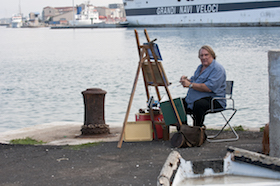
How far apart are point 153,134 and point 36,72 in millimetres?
19487

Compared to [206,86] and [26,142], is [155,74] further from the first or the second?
[26,142]

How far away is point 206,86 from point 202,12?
8199 cm

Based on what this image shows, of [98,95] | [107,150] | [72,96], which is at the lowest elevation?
[72,96]

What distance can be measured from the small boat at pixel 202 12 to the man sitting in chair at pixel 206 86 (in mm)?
74125

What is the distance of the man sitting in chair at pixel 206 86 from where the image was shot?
5953 mm

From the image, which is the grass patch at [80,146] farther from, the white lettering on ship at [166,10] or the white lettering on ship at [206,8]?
the white lettering on ship at [166,10]

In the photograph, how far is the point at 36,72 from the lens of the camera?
81.4ft

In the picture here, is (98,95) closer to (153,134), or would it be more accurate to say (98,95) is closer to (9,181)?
(153,134)

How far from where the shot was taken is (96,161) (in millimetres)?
5266

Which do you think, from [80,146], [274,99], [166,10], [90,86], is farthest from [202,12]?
[274,99]

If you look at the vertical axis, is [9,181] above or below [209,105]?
below

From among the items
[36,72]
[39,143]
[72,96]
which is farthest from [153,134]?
[36,72]

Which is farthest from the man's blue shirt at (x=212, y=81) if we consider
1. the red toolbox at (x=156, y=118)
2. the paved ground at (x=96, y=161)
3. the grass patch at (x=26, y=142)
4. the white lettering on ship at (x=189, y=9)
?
the white lettering on ship at (x=189, y=9)

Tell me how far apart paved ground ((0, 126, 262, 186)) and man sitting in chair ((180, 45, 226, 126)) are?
19.6 inches
